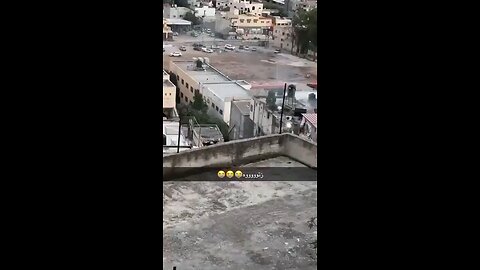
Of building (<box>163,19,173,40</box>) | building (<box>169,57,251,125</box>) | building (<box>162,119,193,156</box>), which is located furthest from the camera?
building (<box>169,57,251,125</box>)

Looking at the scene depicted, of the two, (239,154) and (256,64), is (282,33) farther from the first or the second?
(239,154)

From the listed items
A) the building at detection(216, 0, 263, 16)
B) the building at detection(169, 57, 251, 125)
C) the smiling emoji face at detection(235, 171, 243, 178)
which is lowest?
the smiling emoji face at detection(235, 171, 243, 178)

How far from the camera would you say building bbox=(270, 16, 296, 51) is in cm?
196

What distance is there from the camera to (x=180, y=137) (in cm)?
191

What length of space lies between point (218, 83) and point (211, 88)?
0.11 ft

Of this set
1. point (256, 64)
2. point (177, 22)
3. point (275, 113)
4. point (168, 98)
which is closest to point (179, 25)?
point (177, 22)

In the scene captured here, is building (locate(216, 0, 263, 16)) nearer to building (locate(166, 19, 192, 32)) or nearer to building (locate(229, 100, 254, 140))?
building (locate(166, 19, 192, 32))

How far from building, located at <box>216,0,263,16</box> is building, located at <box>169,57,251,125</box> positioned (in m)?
0.20

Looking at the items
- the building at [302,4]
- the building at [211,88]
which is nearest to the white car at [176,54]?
the building at [211,88]

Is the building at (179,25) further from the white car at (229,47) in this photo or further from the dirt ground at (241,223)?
the dirt ground at (241,223)

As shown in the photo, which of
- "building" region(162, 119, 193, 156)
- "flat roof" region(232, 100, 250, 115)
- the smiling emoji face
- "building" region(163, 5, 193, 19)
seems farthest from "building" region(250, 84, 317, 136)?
"building" region(163, 5, 193, 19)
